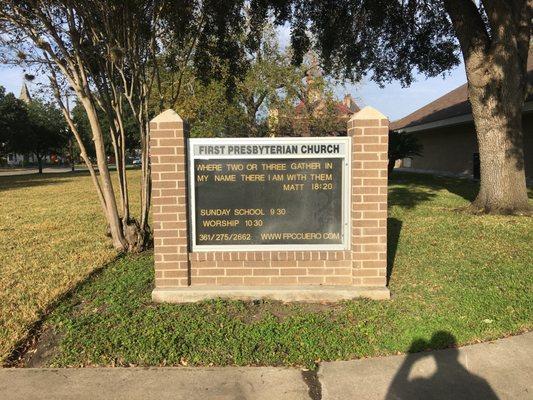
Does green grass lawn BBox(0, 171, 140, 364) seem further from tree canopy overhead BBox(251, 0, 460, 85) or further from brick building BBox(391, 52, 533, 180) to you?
brick building BBox(391, 52, 533, 180)

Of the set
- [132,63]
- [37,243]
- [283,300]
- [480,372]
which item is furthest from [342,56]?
[480,372]

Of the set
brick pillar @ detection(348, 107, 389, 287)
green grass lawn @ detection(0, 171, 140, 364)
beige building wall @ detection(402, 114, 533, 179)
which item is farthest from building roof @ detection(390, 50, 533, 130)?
brick pillar @ detection(348, 107, 389, 287)

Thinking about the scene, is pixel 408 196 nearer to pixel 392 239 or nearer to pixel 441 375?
pixel 392 239

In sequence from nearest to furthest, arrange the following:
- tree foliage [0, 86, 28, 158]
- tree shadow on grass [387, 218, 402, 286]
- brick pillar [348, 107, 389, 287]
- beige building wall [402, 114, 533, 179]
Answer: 1. brick pillar [348, 107, 389, 287]
2. tree shadow on grass [387, 218, 402, 286]
3. beige building wall [402, 114, 533, 179]
4. tree foliage [0, 86, 28, 158]

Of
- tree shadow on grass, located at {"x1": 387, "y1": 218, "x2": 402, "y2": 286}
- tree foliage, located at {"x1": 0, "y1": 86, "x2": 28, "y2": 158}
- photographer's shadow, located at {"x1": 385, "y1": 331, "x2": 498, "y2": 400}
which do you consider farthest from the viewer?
tree foliage, located at {"x1": 0, "y1": 86, "x2": 28, "y2": 158}

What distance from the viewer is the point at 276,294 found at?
181 inches

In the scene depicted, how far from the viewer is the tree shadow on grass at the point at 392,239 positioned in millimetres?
5884

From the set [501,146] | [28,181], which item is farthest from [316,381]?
[28,181]

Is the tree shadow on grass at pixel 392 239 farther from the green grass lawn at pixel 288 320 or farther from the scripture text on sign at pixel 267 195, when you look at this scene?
the scripture text on sign at pixel 267 195

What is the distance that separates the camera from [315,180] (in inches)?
184

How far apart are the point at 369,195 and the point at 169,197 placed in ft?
6.46

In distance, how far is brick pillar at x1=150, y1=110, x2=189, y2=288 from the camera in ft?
14.8

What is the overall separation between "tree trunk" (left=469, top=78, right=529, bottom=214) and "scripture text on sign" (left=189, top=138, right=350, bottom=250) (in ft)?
19.5

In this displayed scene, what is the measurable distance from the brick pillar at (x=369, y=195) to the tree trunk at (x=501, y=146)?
5.68m
